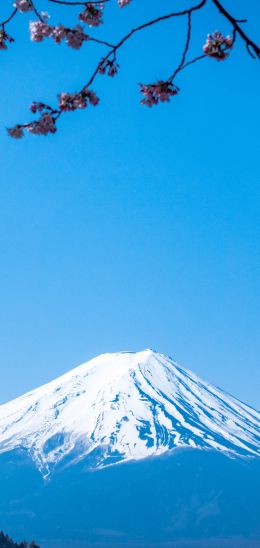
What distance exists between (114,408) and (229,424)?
24.2 metres

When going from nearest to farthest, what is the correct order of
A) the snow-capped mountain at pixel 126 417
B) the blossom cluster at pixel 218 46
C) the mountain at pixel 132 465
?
the blossom cluster at pixel 218 46 → the mountain at pixel 132 465 → the snow-capped mountain at pixel 126 417

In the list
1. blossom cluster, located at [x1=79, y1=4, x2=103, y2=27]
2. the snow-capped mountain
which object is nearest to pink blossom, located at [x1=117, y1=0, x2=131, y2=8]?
blossom cluster, located at [x1=79, y1=4, x2=103, y2=27]

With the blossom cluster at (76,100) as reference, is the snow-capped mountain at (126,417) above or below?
above

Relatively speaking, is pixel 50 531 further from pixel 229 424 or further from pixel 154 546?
pixel 229 424

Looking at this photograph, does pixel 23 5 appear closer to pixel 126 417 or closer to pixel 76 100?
pixel 76 100

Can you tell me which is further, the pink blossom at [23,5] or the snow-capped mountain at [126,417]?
the snow-capped mountain at [126,417]

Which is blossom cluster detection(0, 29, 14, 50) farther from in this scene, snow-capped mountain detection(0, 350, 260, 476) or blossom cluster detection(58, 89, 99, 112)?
snow-capped mountain detection(0, 350, 260, 476)

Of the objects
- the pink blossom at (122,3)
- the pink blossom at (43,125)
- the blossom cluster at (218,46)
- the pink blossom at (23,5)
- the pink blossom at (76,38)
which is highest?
the pink blossom at (122,3)

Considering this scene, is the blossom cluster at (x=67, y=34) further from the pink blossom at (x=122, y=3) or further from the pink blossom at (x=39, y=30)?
the pink blossom at (x=122, y=3)

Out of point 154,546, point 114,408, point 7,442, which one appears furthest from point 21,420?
point 154,546

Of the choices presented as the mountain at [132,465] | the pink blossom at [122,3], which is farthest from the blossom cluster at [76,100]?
the mountain at [132,465]

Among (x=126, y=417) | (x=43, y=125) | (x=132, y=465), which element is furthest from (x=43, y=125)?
(x=126, y=417)

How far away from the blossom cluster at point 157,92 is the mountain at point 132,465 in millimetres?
120478

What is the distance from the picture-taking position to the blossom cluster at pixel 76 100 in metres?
3.58
